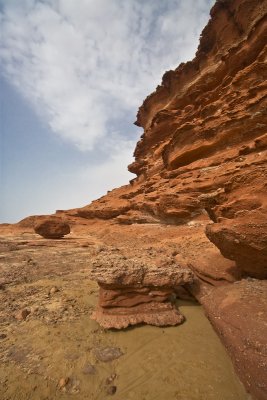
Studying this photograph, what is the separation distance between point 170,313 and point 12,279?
575 centimetres

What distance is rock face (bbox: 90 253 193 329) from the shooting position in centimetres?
493

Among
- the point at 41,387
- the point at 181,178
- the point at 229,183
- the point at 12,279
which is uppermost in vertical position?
the point at 181,178

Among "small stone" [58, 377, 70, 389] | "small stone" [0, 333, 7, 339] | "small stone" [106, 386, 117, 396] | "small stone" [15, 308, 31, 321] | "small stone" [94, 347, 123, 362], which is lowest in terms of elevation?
"small stone" [106, 386, 117, 396]

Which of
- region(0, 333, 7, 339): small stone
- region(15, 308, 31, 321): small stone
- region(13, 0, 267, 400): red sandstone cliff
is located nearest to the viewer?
region(13, 0, 267, 400): red sandstone cliff

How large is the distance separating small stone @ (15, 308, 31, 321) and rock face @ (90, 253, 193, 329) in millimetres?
1525

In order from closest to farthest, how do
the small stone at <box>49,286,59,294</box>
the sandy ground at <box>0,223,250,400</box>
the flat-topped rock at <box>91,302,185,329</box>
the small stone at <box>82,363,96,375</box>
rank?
the sandy ground at <box>0,223,250,400</box> < the small stone at <box>82,363,96,375</box> < the flat-topped rock at <box>91,302,185,329</box> < the small stone at <box>49,286,59,294</box>

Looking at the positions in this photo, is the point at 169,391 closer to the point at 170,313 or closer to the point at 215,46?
the point at 170,313

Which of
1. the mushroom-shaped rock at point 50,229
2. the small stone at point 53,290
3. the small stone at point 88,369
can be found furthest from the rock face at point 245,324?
the mushroom-shaped rock at point 50,229

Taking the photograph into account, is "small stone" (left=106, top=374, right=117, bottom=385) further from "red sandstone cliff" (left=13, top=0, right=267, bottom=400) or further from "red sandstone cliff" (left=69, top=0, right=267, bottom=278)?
"red sandstone cliff" (left=69, top=0, right=267, bottom=278)

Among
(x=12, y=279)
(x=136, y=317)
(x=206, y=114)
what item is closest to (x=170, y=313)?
(x=136, y=317)

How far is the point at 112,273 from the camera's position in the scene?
5094 mm

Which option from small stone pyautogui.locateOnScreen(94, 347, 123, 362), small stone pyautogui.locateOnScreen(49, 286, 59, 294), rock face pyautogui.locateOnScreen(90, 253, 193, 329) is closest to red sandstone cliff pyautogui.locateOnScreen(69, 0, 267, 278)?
rock face pyautogui.locateOnScreen(90, 253, 193, 329)

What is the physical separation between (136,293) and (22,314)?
2.59 m

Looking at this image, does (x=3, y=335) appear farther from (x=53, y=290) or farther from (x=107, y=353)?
(x=53, y=290)
